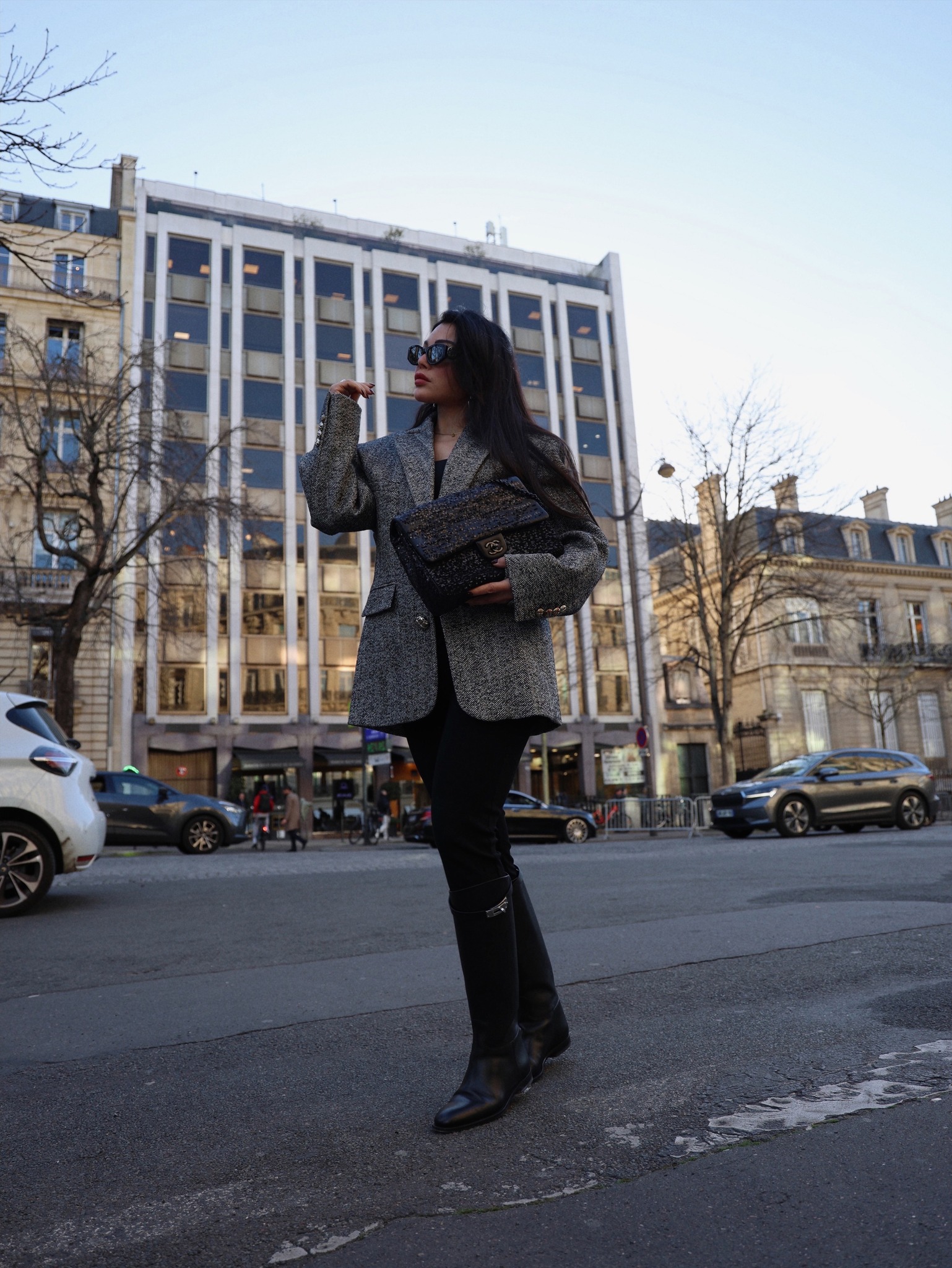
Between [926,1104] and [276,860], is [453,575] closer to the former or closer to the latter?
[926,1104]

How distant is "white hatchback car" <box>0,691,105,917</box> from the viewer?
718 cm

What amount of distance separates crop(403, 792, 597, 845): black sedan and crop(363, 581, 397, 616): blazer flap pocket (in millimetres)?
20552

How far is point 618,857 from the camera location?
38.3 feet

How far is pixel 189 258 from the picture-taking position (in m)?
40.9

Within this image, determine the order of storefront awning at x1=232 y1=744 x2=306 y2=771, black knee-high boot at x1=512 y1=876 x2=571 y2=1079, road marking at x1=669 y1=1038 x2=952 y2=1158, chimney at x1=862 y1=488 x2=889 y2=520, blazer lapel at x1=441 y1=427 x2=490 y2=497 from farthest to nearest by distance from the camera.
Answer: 1. chimney at x1=862 y1=488 x2=889 y2=520
2. storefront awning at x1=232 y1=744 x2=306 y2=771
3. blazer lapel at x1=441 y1=427 x2=490 y2=497
4. black knee-high boot at x1=512 y1=876 x2=571 y2=1079
5. road marking at x1=669 y1=1038 x2=952 y2=1158

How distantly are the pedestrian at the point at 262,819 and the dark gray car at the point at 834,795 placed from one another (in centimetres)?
1107

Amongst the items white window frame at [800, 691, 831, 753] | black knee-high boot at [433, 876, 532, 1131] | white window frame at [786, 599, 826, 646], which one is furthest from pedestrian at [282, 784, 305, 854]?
white window frame at [800, 691, 831, 753]

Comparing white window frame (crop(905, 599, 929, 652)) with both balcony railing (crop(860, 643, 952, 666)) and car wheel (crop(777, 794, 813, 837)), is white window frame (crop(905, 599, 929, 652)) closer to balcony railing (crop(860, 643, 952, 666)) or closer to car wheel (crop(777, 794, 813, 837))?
balcony railing (crop(860, 643, 952, 666))

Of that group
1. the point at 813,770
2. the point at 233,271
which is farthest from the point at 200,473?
the point at 233,271

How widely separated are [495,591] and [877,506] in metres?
54.4

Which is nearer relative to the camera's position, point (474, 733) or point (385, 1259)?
point (385, 1259)

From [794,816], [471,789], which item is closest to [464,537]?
[471,789]

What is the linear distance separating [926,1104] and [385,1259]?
1.23 meters

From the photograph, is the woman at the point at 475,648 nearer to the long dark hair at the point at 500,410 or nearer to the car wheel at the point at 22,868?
the long dark hair at the point at 500,410
